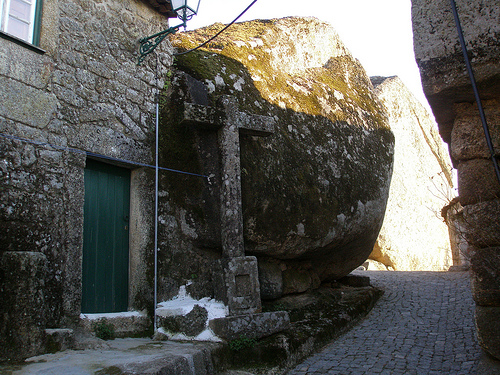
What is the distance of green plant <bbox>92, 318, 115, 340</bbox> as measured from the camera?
4.01m

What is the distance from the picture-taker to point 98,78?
4.48 metres

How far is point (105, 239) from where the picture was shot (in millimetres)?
4430

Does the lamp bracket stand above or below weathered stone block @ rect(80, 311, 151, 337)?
above

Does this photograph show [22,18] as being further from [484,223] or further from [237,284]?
[484,223]

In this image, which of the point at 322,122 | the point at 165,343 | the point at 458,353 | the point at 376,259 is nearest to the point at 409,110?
the point at 376,259

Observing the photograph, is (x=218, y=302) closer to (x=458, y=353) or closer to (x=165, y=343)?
(x=165, y=343)

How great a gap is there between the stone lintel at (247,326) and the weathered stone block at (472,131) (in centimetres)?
229

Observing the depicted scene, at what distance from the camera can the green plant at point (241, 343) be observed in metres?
4.10

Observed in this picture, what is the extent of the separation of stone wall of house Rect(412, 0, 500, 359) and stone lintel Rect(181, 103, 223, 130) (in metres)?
2.23

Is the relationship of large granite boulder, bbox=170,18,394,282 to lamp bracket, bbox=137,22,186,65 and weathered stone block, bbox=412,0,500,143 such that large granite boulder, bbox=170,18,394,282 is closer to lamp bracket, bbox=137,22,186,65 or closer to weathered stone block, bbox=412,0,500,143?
lamp bracket, bbox=137,22,186,65

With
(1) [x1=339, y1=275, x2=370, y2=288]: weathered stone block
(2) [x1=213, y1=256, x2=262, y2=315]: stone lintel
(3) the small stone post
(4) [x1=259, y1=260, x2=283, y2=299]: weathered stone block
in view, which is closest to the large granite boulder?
(4) [x1=259, y1=260, x2=283, y2=299]: weathered stone block

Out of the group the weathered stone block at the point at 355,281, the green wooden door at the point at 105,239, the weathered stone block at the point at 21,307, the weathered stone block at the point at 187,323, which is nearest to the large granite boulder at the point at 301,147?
the weathered stone block at the point at 355,281

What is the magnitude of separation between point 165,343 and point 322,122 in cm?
387

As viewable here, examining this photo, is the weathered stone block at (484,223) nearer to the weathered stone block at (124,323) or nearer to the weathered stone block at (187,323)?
the weathered stone block at (187,323)
